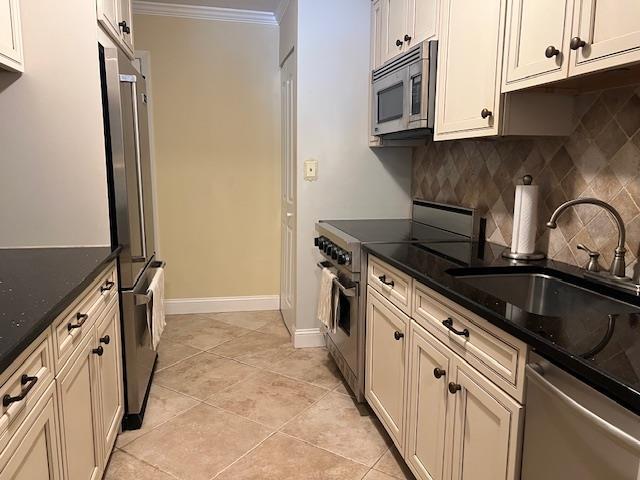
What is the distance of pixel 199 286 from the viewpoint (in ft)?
13.2

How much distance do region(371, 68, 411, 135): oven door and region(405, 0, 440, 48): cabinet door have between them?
6.5 inches

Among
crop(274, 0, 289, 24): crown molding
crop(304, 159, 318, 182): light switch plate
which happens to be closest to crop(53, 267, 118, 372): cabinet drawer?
crop(304, 159, 318, 182): light switch plate

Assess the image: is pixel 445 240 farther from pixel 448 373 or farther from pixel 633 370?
pixel 633 370

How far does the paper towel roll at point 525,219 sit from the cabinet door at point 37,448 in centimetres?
171

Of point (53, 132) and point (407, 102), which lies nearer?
point (53, 132)

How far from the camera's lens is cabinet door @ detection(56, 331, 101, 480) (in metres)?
1.39

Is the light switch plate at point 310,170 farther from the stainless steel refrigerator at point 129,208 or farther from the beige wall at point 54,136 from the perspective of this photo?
the beige wall at point 54,136

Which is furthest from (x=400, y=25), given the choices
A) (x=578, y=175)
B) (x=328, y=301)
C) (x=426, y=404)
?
(x=426, y=404)

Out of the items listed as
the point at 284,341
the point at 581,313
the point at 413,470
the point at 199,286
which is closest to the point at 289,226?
the point at 284,341

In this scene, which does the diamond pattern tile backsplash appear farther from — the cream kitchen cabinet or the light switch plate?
the light switch plate

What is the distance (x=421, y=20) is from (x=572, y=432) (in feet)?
6.46

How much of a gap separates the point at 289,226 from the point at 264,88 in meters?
1.20

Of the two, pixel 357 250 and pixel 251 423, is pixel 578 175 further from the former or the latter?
pixel 251 423

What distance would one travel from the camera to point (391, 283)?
6.60ft
